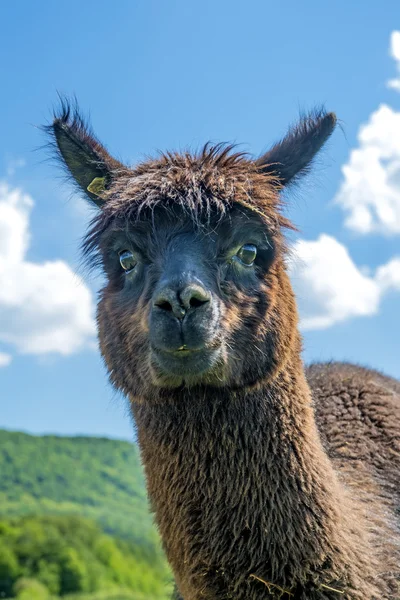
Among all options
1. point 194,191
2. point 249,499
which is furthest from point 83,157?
point 249,499

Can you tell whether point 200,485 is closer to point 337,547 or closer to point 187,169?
point 337,547

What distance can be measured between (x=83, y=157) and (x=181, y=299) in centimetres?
207

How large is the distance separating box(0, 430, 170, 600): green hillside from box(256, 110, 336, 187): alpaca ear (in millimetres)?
49355

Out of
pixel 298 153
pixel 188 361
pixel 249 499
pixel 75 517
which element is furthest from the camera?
pixel 75 517

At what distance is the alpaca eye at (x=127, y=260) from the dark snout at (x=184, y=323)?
0.77m

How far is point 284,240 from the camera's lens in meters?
4.68

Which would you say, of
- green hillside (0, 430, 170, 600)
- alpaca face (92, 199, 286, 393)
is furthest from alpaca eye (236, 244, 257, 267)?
green hillside (0, 430, 170, 600)

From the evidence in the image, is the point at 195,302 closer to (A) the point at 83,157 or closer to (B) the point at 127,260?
(B) the point at 127,260

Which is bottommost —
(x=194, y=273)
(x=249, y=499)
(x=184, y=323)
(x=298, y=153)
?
(x=249, y=499)

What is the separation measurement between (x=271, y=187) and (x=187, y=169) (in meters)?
0.64

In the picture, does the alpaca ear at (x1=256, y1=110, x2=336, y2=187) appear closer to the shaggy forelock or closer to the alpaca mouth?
the shaggy forelock

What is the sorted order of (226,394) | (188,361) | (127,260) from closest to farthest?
(188,361)
(226,394)
(127,260)

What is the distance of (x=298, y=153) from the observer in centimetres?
507

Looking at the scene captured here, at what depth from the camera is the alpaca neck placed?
3.87 meters
